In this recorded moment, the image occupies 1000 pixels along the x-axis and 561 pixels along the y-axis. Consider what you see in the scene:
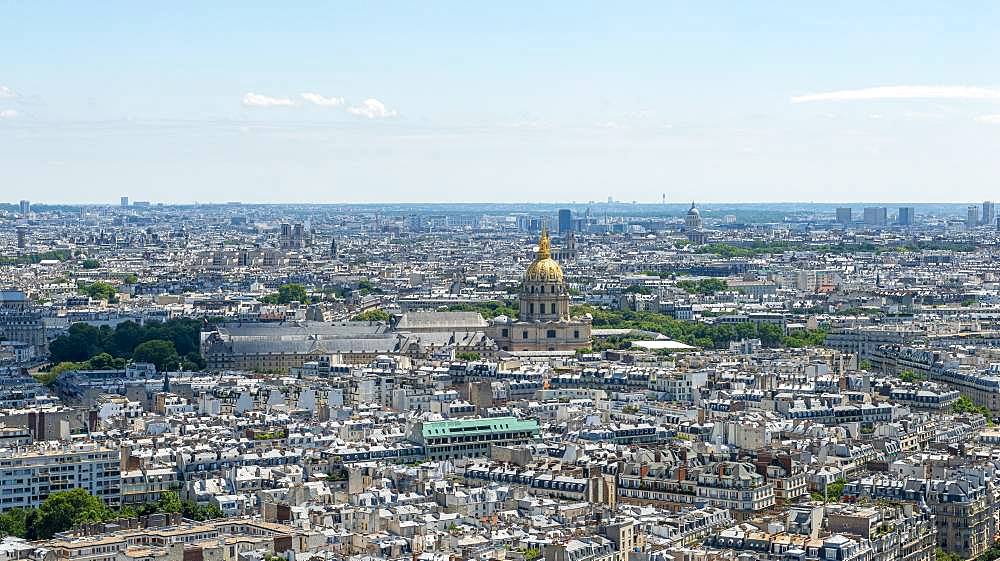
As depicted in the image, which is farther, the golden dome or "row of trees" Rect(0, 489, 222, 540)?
the golden dome

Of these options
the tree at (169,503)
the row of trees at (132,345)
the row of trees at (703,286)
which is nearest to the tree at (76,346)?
the row of trees at (132,345)

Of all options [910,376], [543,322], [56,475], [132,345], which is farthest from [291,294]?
[56,475]

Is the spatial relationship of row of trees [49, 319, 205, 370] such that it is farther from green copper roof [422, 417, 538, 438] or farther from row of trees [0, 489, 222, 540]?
row of trees [0, 489, 222, 540]

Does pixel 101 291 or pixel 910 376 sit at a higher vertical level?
pixel 910 376

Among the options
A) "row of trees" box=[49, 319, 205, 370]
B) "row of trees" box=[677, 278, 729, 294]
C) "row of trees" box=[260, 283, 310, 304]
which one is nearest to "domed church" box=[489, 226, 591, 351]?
"row of trees" box=[49, 319, 205, 370]

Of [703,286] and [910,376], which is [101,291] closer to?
[703,286]

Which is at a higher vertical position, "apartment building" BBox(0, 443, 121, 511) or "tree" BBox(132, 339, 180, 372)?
"apartment building" BBox(0, 443, 121, 511)
